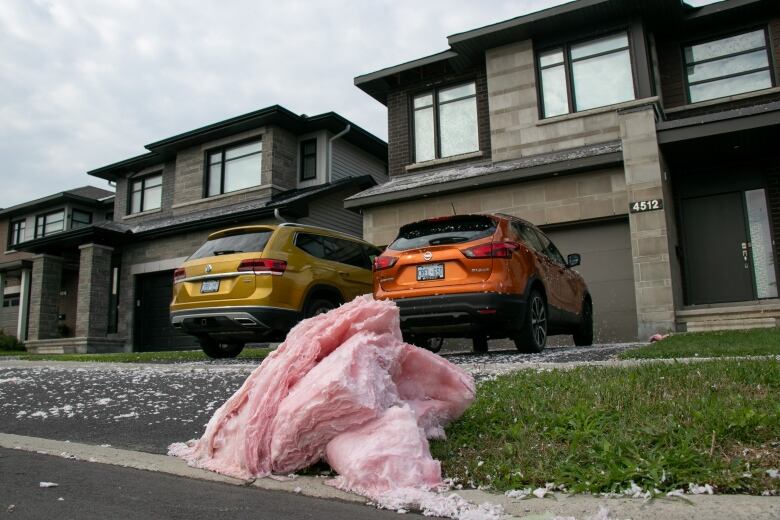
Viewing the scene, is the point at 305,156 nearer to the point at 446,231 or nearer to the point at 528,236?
the point at 528,236

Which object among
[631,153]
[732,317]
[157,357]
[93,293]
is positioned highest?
[631,153]

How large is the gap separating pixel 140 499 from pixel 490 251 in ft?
17.6

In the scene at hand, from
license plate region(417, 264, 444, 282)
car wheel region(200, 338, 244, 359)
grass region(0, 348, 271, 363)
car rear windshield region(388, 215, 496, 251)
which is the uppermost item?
car rear windshield region(388, 215, 496, 251)

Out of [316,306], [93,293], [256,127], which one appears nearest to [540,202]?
[316,306]

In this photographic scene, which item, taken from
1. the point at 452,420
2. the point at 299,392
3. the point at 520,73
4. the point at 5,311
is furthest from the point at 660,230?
the point at 5,311

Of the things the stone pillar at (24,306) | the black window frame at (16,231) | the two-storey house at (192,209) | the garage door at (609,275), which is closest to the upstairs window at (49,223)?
the black window frame at (16,231)

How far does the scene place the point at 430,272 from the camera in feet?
25.3

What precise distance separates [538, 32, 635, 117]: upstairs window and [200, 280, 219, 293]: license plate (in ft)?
29.6

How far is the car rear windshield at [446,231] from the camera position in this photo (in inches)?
304

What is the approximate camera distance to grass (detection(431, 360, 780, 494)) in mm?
2625

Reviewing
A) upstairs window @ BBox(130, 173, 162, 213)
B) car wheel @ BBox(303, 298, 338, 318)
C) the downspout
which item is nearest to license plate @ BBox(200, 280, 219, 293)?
car wheel @ BBox(303, 298, 338, 318)

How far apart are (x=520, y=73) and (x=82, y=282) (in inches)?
573

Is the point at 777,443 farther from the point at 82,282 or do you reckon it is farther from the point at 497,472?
the point at 82,282

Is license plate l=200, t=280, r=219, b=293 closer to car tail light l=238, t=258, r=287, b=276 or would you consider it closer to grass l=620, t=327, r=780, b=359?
car tail light l=238, t=258, r=287, b=276
